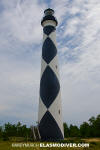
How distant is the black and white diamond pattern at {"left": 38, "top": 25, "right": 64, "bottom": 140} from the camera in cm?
1265

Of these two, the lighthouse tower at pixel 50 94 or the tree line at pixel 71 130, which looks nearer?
the lighthouse tower at pixel 50 94

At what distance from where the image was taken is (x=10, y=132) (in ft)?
78.0

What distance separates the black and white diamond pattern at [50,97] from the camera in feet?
41.5

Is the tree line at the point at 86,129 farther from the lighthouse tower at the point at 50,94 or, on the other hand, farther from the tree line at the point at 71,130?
the lighthouse tower at the point at 50,94

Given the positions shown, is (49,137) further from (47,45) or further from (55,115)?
(47,45)

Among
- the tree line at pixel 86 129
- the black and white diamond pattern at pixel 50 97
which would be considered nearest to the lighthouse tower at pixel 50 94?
the black and white diamond pattern at pixel 50 97

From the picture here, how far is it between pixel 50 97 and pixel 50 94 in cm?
26

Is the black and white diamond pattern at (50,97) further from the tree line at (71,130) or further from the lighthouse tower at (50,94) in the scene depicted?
the tree line at (71,130)

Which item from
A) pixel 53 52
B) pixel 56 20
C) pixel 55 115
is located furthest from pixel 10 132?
pixel 56 20

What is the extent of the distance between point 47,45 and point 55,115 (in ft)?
21.1

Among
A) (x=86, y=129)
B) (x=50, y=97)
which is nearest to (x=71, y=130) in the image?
(x=86, y=129)

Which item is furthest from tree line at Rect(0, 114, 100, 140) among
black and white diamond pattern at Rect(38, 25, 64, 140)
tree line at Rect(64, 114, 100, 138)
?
black and white diamond pattern at Rect(38, 25, 64, 140)

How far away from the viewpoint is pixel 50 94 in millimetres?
13273

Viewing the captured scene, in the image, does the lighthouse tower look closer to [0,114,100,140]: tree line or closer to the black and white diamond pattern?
the black and white diamond pattern
